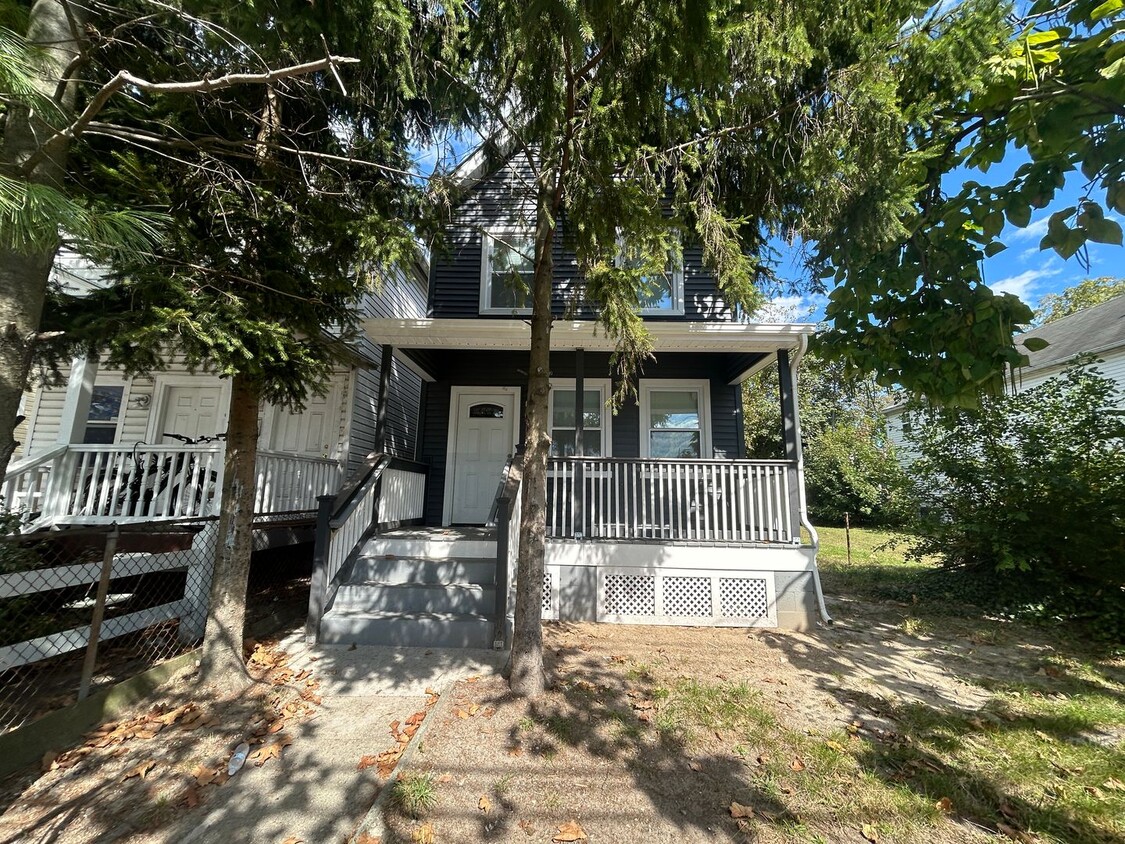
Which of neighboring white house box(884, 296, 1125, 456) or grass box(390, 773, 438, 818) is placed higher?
neighboring white house box(884, 296, 1125, 456)

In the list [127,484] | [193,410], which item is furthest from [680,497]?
[193,410]

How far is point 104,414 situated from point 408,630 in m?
7.42

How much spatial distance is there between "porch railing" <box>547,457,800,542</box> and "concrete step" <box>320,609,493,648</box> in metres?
1.68

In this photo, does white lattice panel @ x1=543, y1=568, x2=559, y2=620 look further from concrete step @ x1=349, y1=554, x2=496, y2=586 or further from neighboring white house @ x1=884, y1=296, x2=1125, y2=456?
neighboring white house @ x1=884, y1=296, x2=1125, y2=456

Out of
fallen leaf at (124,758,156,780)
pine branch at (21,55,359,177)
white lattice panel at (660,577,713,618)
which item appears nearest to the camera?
pine branch at (21,55,359,177)

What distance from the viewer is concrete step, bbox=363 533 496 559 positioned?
5527mm

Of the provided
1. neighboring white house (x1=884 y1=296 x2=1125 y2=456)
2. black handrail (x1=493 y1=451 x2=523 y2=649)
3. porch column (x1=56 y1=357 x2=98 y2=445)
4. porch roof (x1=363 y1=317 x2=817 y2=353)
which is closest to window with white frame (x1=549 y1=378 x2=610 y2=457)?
porch roof (x1=363 y1=317 x2=817 y2=353)

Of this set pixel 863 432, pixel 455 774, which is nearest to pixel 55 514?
pixel 455 774

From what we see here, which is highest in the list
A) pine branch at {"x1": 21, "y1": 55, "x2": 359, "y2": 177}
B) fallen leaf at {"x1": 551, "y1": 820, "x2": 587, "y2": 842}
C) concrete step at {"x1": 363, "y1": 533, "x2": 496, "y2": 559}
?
pine branch at {"x1": 21, "y1": 55, "x2": 359, "y2": 177}

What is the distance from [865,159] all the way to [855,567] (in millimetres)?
7780

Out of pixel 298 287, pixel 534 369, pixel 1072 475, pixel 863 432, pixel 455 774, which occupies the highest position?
pixel 863 432

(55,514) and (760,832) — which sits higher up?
(55,514)

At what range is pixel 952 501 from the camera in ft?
22.4

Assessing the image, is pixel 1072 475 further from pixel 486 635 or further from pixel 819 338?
pixel 486 635
